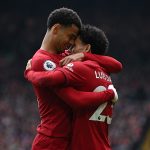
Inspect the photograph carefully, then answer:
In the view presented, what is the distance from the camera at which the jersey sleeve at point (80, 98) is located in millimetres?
A: 4074

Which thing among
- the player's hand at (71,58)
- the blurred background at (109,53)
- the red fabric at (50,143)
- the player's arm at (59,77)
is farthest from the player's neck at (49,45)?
the blurred background at (109,53)

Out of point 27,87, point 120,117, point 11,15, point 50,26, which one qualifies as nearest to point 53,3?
point 11,15

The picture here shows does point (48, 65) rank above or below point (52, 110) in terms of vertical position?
above

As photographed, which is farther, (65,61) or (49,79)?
(65,61)

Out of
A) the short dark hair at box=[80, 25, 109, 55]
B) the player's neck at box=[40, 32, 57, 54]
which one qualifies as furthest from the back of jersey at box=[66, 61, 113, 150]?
the player's neck at box=[40, 32, 57, 54]

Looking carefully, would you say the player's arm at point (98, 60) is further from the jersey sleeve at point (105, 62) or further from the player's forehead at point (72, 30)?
the player's forehead at point (72, 30)

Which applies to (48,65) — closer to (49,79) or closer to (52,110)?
(49,79)

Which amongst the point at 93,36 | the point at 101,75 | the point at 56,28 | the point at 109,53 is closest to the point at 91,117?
the point at 101,75

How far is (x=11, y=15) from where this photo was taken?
18.2 m

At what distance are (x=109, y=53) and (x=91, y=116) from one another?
42.5ft

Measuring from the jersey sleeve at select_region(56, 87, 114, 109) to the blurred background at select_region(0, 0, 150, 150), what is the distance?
1002 centimetres

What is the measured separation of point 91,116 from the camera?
4.19m

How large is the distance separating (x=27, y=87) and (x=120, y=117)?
9.63ft

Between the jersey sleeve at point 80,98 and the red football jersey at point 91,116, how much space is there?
0.17ft
